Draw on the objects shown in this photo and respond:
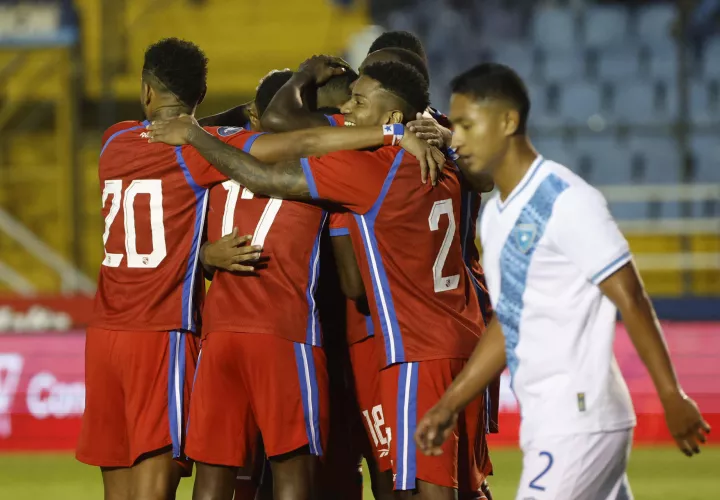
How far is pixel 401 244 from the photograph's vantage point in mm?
5125

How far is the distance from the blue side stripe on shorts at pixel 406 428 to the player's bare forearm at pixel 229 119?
181 cm

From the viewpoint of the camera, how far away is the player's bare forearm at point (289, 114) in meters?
5.55

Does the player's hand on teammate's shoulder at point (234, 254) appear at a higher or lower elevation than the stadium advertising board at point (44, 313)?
higher

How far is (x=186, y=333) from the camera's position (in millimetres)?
5562

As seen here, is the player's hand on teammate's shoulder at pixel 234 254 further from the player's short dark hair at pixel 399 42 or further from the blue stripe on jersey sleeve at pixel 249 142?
the player's short dark hair at pixel 399 42

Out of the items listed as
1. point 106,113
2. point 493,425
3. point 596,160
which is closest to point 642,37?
point 596,160

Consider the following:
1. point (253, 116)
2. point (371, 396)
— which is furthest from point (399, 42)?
point (371, 396)

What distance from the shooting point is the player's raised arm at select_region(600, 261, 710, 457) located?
12.6ft

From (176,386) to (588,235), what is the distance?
7.63 ft

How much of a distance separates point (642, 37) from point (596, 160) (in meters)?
2.78

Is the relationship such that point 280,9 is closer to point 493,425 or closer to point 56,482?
point 56,482

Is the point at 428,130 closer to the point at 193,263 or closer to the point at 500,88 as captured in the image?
the point at 500,88

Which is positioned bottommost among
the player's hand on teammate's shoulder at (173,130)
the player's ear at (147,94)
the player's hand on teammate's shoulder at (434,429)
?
the player's hand on teammate's shoulder at (434,429)

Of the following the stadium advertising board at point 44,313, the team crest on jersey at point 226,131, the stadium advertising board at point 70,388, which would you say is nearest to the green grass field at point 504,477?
the stadium advertising board at point 70,388
